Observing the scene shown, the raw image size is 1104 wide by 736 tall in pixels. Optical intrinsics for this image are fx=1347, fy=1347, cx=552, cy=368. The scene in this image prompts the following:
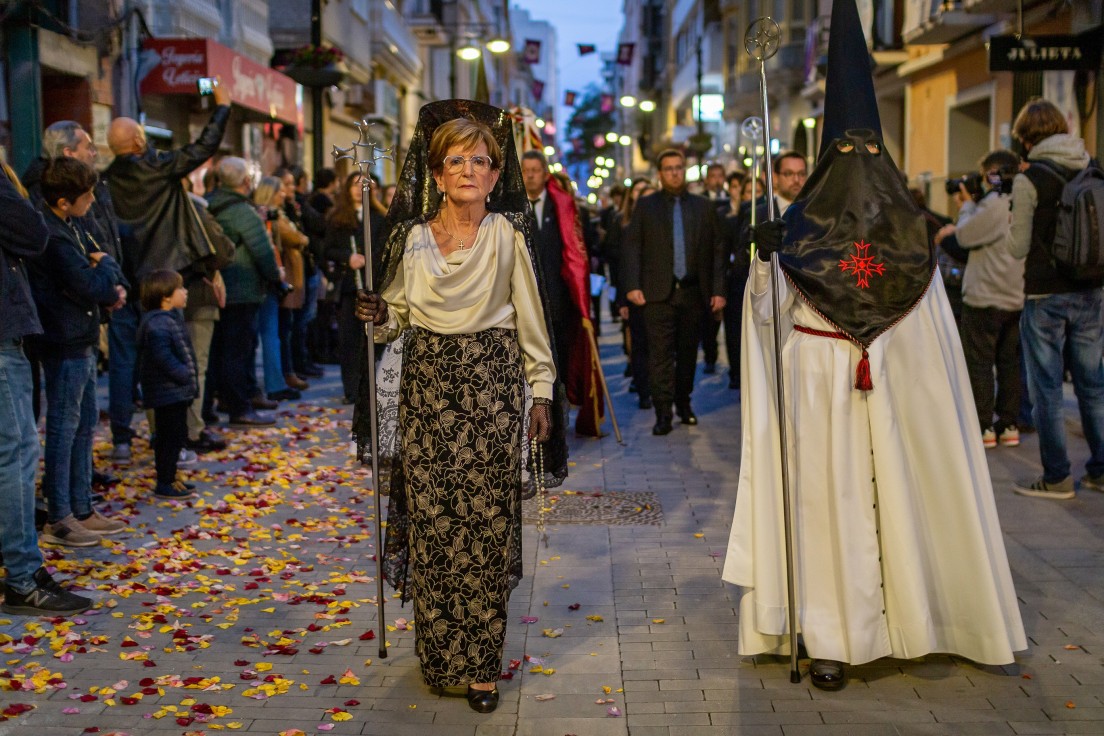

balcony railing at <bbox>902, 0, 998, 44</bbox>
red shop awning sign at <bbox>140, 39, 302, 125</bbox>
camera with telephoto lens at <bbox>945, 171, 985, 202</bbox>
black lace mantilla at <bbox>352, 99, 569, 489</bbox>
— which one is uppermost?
balcony railing at <bbox>902, 0, 998, 44</bbox>

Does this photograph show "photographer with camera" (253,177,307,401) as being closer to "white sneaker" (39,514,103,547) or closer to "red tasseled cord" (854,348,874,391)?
"white sneaker" (39,514,103,547)

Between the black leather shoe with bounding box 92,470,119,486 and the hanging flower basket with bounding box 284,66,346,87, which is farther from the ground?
the hanging flower basket with bounding box 284,66,346,87

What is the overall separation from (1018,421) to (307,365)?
797 centimetres

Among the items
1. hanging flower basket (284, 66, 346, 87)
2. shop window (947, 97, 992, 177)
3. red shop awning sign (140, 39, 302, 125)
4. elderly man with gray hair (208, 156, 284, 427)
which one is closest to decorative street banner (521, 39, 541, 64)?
shop window (947, 97, 992, 177)

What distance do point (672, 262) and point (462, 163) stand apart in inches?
261

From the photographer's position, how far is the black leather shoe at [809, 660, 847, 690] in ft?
16.3

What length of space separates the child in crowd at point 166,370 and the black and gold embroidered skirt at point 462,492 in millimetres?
3928

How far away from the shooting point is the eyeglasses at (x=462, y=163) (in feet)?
15.8

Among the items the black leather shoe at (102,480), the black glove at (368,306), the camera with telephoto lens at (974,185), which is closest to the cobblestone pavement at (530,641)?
the black leather shoe at (102,480)

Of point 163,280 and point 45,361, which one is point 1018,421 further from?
point 45,361

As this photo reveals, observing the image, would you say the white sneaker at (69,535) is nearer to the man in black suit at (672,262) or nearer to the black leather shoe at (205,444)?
the black leather shoe at (205,444)

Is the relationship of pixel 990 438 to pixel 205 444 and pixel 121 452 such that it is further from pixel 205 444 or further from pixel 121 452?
pixel 121 452

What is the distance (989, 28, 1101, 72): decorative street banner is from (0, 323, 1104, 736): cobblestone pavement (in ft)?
21.5

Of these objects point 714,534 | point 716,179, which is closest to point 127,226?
point 714,534
